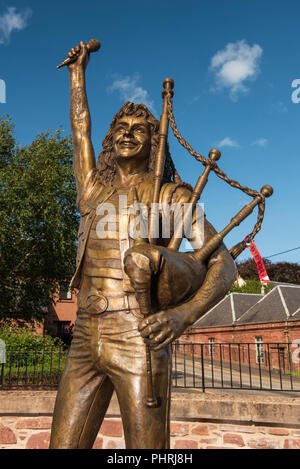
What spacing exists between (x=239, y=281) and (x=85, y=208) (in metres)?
43.9

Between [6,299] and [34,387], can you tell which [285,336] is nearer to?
[6,299]

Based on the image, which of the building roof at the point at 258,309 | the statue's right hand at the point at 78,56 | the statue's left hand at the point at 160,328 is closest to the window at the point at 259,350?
the building roof at the point at 258,309

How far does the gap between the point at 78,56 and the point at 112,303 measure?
6.54 feet

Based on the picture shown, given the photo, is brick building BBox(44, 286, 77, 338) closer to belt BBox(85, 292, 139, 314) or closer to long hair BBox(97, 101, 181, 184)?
long hair BBox(97, 101, 181, 184)

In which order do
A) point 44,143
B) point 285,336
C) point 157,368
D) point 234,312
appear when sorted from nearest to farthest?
point 157,368 < point 44,143 < point 285,336 < point 234,312

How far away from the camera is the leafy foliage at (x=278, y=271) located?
149 feet

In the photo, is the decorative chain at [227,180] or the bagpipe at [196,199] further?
the decorative chain at [227,180]

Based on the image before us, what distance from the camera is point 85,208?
8.96ft

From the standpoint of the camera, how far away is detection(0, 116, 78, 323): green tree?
15.4 metres

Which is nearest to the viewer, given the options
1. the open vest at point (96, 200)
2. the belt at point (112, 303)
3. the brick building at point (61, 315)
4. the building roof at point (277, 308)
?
the belt at point (112, 303)

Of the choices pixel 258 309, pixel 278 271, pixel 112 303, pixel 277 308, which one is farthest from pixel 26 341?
pixel 278 271

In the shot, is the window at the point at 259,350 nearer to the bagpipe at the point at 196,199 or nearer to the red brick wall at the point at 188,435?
the red brick wall at the point at 188,435

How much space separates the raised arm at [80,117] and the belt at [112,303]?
3.21 feet
